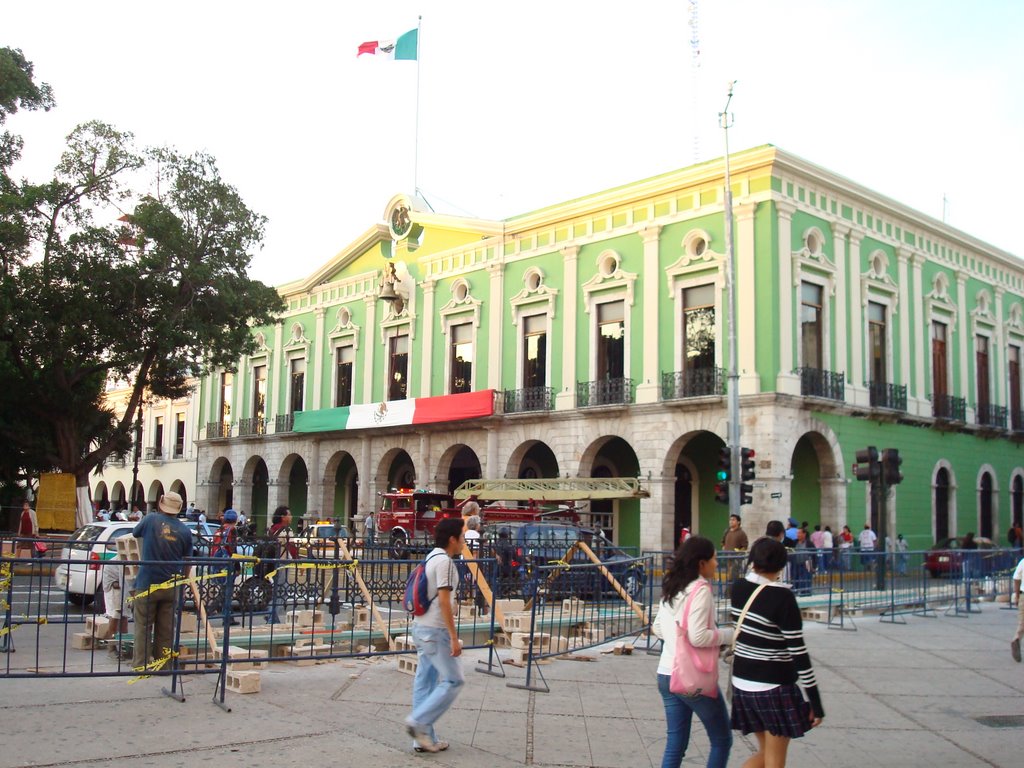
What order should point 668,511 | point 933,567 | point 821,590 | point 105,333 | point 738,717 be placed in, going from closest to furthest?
point 738,717, point 821,590, point 933,567, point 105,333, point 668,511

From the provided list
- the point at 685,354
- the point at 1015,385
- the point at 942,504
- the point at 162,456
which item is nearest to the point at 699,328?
the point at 685,354

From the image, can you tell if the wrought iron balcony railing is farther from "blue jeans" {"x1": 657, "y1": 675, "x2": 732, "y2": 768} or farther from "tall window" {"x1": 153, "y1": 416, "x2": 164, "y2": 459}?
"tall window" {"x1": 153, "y1": 416, "x2": 164, "y2": 459}

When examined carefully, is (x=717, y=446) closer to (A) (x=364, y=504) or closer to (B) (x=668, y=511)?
(B) (x=668, y=511)

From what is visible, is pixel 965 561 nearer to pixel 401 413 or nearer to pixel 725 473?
pixel 725 473

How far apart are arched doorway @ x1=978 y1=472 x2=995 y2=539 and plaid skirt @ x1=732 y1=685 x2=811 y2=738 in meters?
29.5

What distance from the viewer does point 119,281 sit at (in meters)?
23.4

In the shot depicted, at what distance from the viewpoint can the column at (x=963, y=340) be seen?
103ft

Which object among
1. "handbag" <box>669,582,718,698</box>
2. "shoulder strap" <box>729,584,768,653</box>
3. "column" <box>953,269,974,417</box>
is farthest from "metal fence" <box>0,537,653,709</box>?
"column" <box>953,269,974,417</box>

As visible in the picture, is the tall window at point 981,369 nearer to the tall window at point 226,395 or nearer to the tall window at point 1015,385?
the tall window at point 1015,385

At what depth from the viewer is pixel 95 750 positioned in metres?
6.70

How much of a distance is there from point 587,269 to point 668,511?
734cm

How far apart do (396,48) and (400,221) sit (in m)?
5.75

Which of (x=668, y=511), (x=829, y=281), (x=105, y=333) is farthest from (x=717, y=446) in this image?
(x=105, y=333)

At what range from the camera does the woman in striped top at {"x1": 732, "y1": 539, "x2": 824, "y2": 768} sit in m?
5.38
